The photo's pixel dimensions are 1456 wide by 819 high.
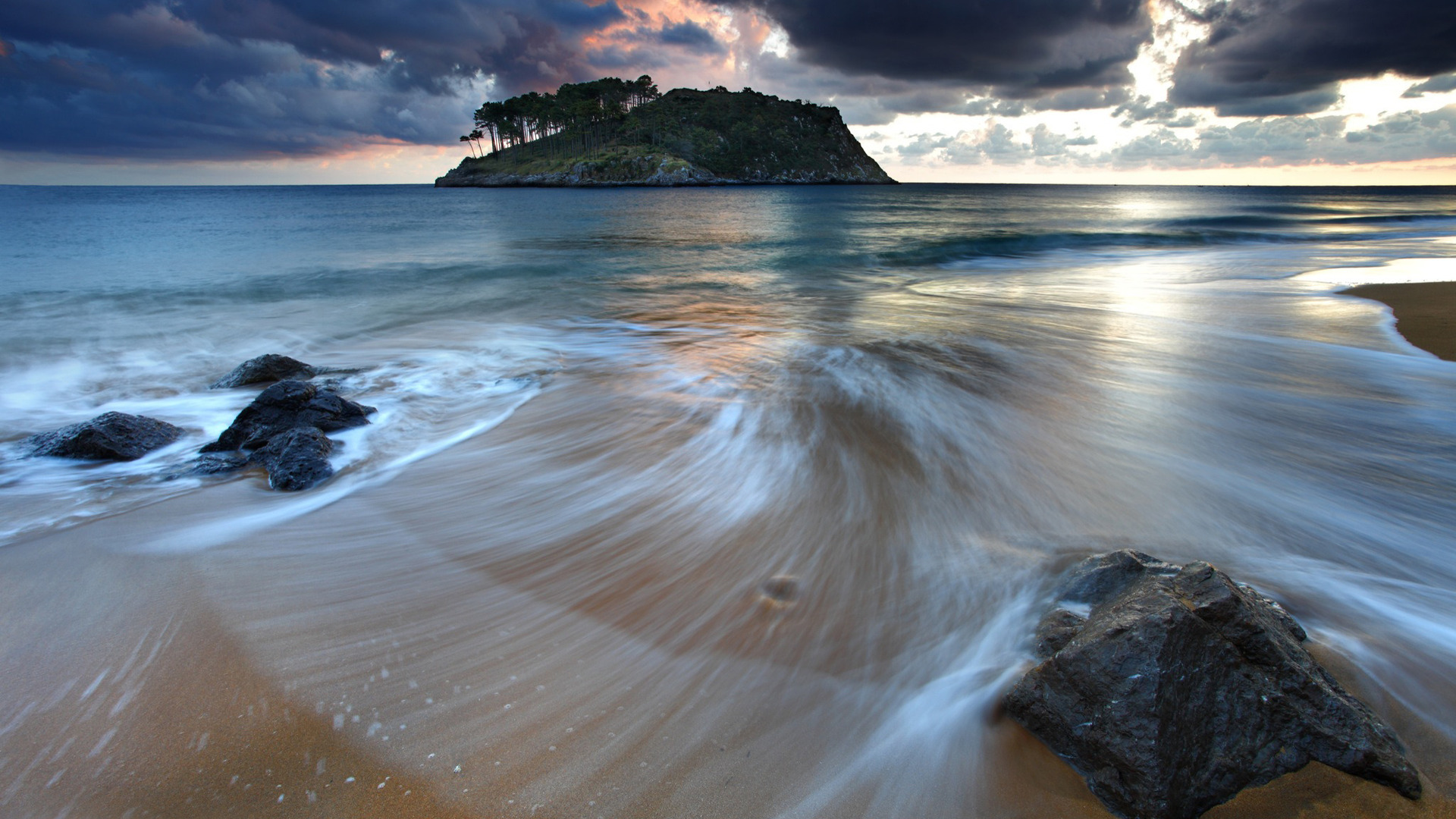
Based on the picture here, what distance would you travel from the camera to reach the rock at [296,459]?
3.97 meters

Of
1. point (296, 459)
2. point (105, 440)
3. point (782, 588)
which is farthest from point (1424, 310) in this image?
point (105, 440)

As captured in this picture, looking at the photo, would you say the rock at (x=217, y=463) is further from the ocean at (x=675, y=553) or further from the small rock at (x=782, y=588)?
the small rock at (x=782, y=588)

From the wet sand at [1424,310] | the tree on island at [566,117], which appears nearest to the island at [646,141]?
the tree on island at [566,117]

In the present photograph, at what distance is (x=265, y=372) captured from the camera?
6.32 m

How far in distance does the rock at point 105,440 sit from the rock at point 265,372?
160 cm

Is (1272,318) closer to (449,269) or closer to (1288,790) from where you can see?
(1288,790)

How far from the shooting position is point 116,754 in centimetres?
199

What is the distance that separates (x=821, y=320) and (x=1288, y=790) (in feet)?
27.9

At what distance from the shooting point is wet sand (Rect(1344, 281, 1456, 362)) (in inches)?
290

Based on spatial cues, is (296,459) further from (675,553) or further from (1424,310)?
(1424,310)

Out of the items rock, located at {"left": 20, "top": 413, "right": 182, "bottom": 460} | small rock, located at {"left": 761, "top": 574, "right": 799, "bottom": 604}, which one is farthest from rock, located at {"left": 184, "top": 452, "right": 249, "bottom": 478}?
small rock, located at {"left": 761, "top": 574, "right": 799, "bottom": 604}

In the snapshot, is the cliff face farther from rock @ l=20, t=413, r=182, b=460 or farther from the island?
rock @ l=20, t=413, r=182, b=460

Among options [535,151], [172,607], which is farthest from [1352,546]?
[535,151]

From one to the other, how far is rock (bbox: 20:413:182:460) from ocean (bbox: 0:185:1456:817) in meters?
0.12
